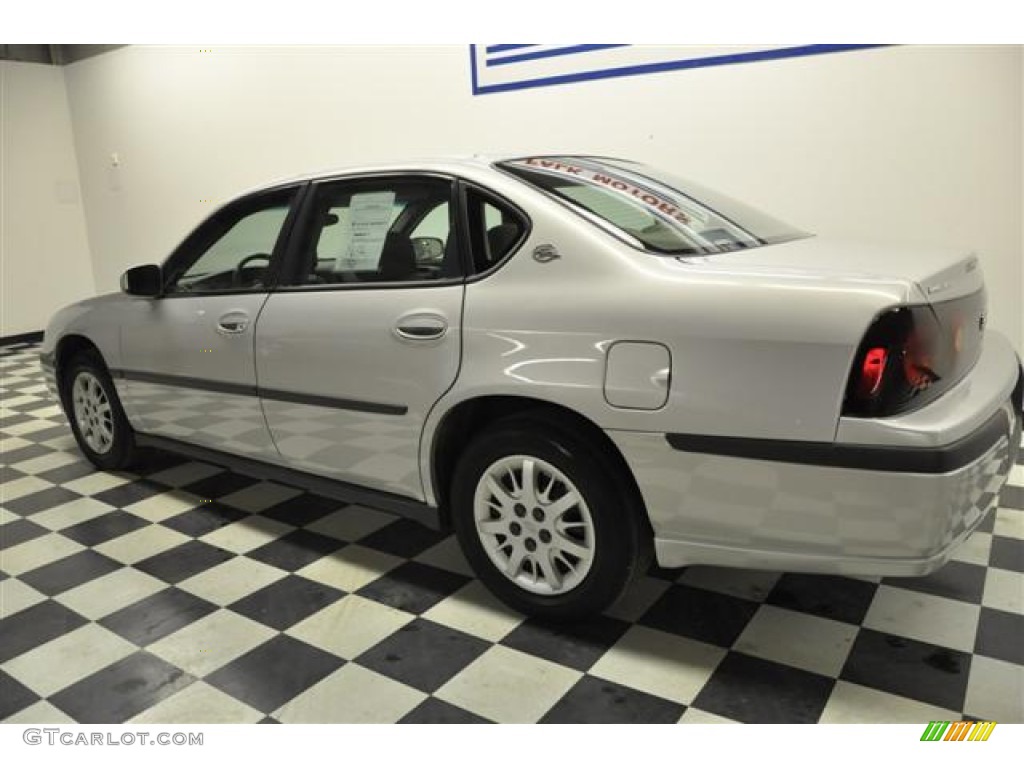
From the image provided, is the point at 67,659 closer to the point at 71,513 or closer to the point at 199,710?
the point at 199,710

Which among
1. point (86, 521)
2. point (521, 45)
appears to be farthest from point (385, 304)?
point (521, 45)

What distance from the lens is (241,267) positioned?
9.34 feet

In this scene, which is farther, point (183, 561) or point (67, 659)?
point (183, 561)

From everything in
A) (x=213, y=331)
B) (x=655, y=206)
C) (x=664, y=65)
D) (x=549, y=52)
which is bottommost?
(x=213, y=331)

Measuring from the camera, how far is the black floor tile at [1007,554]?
239cm

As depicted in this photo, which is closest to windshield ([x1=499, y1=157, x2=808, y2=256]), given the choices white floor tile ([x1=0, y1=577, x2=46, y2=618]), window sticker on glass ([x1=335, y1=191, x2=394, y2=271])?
window sticker on glass ([x1=335, y1=191, x2=394, y2=271])

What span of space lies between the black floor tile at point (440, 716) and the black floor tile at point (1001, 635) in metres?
1.24

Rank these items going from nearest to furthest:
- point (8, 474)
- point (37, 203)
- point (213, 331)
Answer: point (213, 331)
point (8, 474)
point (37, 203)

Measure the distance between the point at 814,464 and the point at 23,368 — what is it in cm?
658

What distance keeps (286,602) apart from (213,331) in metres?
A: 0.97

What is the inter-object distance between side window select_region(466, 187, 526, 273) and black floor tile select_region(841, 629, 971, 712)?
133cm

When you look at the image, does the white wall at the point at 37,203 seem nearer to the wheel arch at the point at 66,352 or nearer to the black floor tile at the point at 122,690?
the wheel arch at the point at 66,352

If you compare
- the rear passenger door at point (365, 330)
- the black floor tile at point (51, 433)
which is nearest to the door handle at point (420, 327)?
the rear passenger door at point (365, 330)

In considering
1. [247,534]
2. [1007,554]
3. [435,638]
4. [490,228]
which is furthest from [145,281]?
[1007,554]
